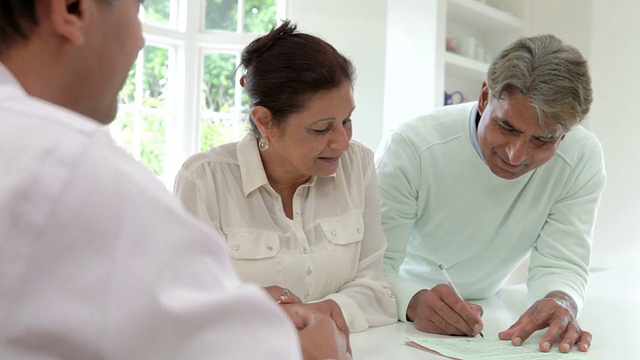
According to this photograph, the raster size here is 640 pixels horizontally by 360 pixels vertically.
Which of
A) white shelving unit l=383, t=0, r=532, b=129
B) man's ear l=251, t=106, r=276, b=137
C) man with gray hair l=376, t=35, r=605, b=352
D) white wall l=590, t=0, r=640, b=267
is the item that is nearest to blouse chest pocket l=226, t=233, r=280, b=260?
man's ear l=251, t=106, r=276, b=137

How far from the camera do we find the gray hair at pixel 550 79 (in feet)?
5.62

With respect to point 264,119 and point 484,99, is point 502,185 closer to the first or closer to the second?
point 484,99

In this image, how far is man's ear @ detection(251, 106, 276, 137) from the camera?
66.5 inches

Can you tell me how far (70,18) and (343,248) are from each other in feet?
4.07

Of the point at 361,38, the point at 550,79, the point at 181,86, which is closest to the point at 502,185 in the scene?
the point at 550,79

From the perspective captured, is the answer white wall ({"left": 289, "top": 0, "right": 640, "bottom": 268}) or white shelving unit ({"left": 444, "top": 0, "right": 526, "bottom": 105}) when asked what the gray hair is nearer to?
white shelving unit ({"left": 444, "top": 0, "right": 526, "bottom": 105})

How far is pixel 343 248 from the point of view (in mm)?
1714

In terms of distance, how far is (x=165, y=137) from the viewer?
4926 mm

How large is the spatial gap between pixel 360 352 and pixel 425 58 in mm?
3124

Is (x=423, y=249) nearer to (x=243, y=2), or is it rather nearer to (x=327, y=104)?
(x=327, y=104)

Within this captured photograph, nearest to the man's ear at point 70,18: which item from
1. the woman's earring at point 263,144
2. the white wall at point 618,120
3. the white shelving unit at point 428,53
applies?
the woman's earring at point 263,144

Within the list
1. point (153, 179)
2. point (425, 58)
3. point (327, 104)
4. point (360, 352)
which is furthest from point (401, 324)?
point (425, 58)

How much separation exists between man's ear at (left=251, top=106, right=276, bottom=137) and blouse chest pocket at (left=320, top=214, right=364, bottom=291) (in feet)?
0.79

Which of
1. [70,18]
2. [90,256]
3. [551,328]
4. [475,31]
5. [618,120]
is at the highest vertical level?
[70,18]
